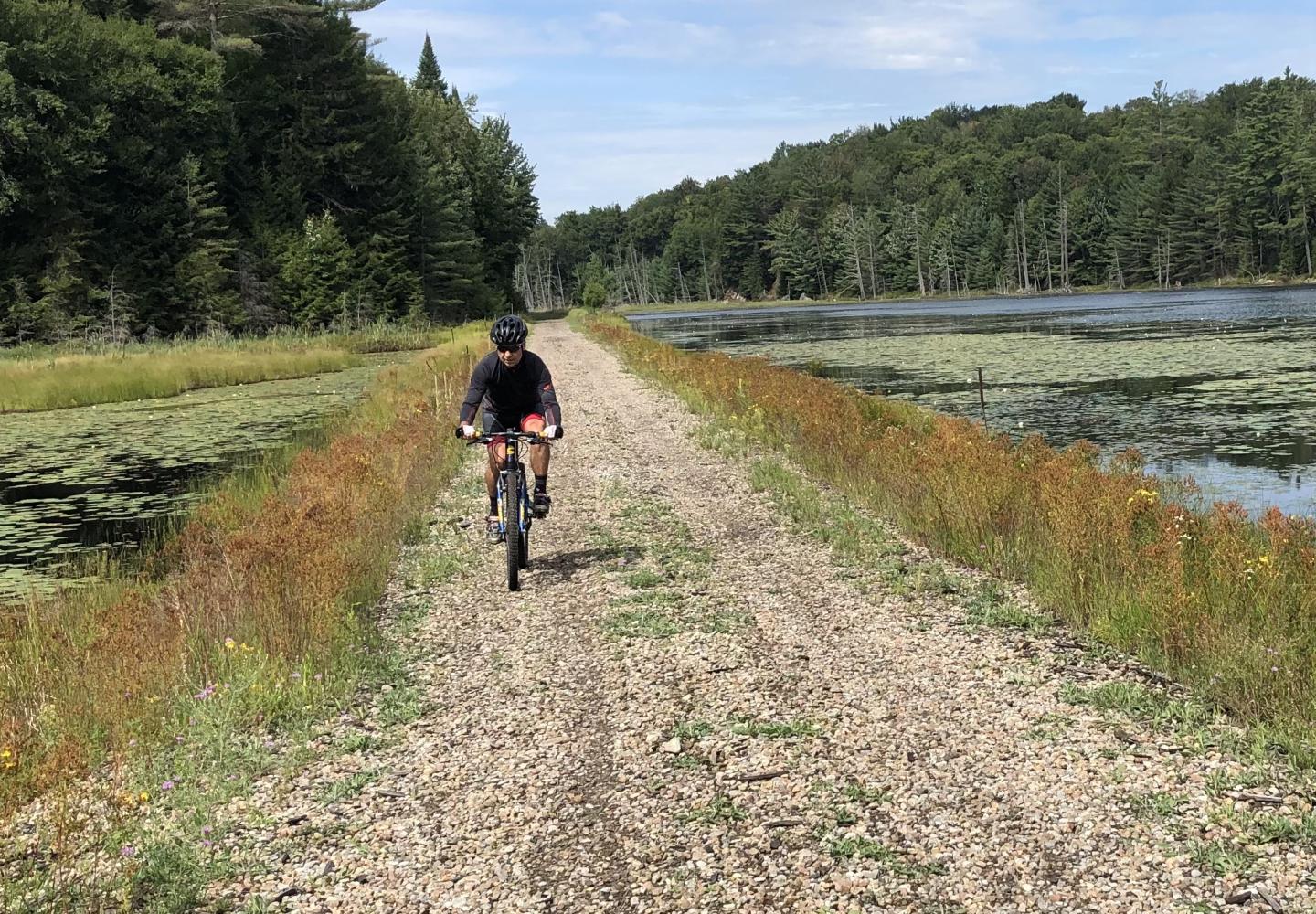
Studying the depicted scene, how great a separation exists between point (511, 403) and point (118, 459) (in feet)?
39.0

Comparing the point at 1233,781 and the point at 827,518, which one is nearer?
the point at 1233,781

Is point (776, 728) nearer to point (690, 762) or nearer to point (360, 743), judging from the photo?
point (690, 762)

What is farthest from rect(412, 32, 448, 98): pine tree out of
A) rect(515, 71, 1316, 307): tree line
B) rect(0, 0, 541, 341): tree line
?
rect(0, 0, 541, 341): tree line

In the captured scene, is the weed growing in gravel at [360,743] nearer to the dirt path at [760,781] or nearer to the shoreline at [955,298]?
the dirt path at [760,781]

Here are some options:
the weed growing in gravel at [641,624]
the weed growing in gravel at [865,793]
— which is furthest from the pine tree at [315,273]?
the weed growing in gravel at [865,793]

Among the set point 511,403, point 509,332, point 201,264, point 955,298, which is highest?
point 201,264

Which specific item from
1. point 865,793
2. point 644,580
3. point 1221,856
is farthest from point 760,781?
point 644,580

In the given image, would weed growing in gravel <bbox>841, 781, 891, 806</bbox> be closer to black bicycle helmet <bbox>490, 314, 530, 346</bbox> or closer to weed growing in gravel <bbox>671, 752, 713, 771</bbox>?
weed growing in gravel <bbox>671, 752, 713, 771</bbox>

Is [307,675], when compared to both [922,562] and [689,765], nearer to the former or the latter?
[689,765]

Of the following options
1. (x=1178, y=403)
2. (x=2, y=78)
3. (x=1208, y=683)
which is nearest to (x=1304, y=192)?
(x=1178, y=403)

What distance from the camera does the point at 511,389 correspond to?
8.75m

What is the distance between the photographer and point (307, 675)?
20.7 ft

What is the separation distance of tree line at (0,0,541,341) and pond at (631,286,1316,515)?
21922 mm

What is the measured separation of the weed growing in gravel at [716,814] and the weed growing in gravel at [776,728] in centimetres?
73
